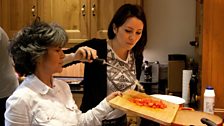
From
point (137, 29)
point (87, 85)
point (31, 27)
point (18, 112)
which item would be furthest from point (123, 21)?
point (18, 112)

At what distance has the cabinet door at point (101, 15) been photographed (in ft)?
10.4

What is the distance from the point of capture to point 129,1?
3.11 metres

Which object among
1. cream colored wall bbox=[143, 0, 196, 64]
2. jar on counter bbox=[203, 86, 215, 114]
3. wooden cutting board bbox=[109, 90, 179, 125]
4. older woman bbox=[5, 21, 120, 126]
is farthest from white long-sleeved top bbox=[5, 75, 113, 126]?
cream colored wall bbox=[143, 0, 196, 64]

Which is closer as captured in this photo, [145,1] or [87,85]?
[87,85]

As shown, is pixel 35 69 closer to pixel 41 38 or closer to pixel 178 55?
pixel 41 38

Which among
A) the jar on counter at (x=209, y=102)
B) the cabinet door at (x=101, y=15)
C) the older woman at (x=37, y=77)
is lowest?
the jar on counter at (x=209, y=102)

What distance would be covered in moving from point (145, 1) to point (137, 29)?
149cm

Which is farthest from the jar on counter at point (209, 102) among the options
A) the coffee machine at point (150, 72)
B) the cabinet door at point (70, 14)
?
the cabinet door at point (70, 14)

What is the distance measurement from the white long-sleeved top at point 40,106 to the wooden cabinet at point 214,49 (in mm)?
970

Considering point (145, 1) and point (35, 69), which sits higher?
point (145, 1)

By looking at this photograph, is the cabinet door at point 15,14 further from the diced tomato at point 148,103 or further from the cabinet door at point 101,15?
the diced tomato at point 148,103

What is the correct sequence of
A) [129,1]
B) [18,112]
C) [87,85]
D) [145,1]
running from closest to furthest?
1. [18,112]
2. [87,85]
3. [129,1]
4. [145,1]

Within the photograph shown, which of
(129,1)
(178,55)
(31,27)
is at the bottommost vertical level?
(178,55)

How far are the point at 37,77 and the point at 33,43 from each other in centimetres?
15
